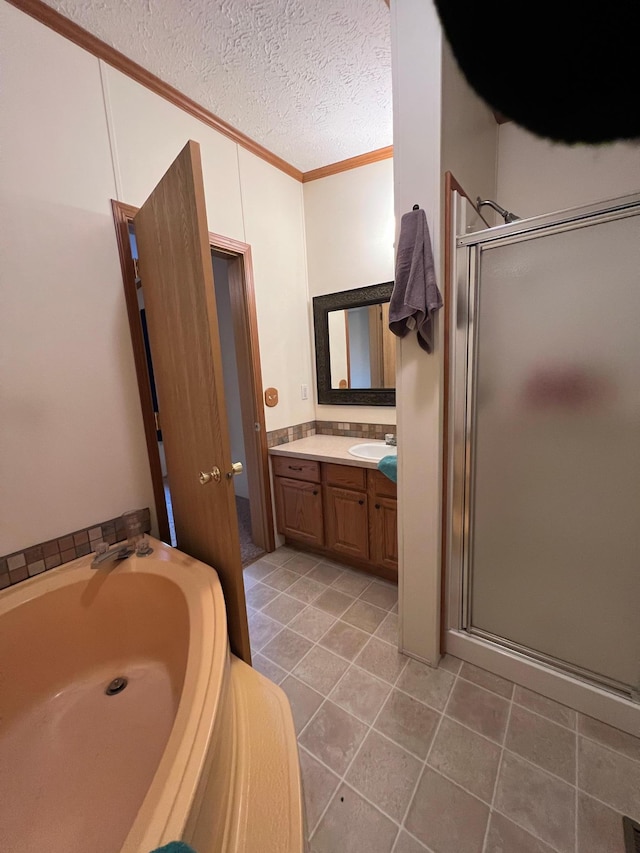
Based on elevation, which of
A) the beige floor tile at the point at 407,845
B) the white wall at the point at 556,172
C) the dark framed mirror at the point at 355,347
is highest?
the white wall at the point at 556,172

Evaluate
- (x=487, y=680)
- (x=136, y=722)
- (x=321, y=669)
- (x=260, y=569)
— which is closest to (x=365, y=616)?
(x=321, y=669)

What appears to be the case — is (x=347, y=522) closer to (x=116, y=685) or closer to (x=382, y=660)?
(x=382, y=660)

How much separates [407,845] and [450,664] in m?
0.71

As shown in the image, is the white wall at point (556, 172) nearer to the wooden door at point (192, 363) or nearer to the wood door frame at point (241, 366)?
the wood door frame at point (241, 366)

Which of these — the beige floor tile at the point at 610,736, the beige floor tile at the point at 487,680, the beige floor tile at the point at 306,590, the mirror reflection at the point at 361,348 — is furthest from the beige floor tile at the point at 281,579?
the beige floor tile at the point at 610,736

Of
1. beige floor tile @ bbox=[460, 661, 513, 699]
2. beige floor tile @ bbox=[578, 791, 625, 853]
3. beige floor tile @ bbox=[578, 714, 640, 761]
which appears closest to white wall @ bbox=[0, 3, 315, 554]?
beige floor tile @ bbox=[460, 661, 513, 699]

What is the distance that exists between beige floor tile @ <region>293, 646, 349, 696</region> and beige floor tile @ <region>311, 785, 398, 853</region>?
1.28ft

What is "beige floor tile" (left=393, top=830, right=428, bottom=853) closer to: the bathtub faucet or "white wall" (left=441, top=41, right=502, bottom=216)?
the bathtub faucet

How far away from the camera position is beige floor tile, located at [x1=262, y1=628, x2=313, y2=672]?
1.62 m

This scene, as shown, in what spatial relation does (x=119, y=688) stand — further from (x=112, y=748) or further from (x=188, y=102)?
(x=188, y=102)

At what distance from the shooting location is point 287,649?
1.69m

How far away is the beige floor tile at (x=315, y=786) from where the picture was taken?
41.8 inches

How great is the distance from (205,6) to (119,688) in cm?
272

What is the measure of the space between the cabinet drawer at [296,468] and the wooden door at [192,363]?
0.91 metres
